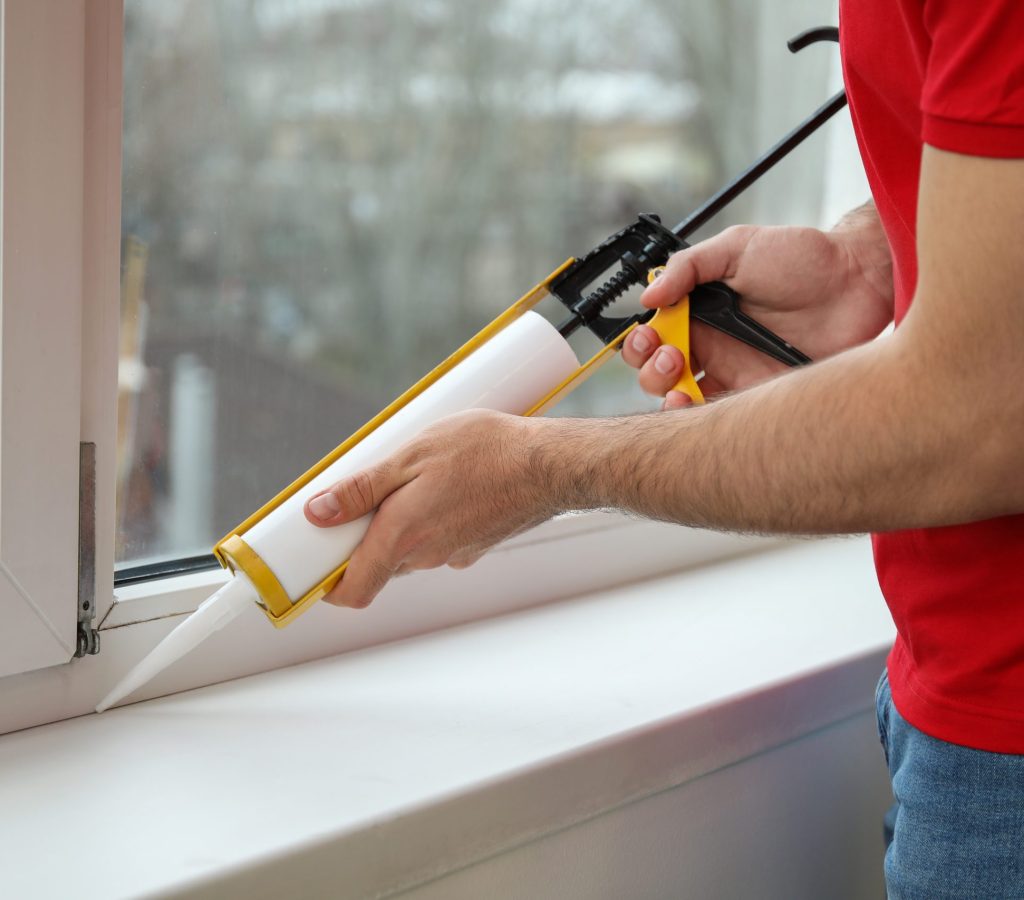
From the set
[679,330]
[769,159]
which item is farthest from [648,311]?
[769,159]

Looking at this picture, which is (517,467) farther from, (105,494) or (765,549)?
(765,549)

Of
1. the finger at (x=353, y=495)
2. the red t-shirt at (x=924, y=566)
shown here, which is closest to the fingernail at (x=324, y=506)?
the finger at (x=353, y=495)

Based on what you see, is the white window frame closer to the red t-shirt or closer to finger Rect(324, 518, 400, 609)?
finger Rect(324, 518, 400, 609)

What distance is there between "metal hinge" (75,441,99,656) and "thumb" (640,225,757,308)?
1.33ft

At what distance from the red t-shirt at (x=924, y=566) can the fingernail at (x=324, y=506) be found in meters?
0.34

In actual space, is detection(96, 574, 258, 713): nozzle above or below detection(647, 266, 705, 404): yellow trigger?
below

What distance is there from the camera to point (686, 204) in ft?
Answer: 3.98

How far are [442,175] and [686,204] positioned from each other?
351 millimetres

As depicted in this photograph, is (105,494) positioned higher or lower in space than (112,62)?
lower

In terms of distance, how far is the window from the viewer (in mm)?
671

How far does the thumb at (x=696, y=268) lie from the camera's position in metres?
0.73

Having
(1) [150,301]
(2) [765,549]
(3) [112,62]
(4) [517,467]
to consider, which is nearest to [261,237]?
(1) [150,301]

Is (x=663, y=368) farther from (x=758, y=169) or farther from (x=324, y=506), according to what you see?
(x=324, y=506)

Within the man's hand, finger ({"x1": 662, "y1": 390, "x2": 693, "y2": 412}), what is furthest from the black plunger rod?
the man's hand
